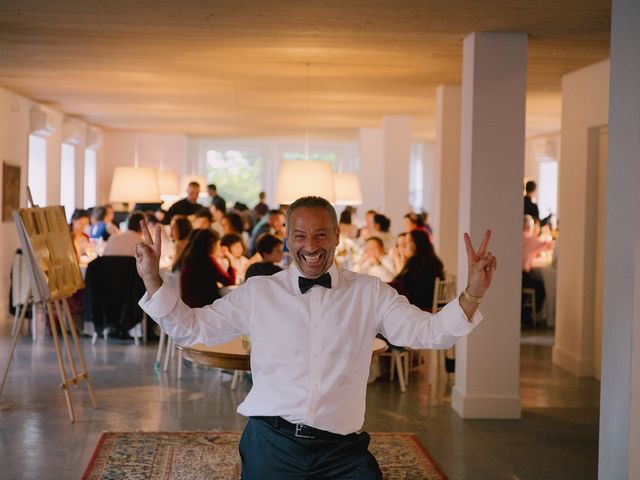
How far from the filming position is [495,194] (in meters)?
6.68

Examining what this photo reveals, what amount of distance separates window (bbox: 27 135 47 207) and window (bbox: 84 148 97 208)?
4422mm

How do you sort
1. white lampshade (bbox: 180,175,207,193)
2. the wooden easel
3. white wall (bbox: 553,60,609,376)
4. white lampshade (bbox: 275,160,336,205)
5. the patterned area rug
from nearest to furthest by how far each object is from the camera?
the patterned area rug, the wooden easel, white lampshade (bbox: 275,160,336,205), white wall (bbox: 553,60,609,376), white lampshade (bbox: 180,175,207,193)

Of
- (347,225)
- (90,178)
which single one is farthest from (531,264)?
(90,178)

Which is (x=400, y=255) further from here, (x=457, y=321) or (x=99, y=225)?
(x=457, y=321)

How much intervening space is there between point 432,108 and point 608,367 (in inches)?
353

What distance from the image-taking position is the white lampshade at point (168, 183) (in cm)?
1235

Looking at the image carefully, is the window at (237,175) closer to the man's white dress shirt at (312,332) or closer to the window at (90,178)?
the window at (90,178)

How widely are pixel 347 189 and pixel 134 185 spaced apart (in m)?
2.37

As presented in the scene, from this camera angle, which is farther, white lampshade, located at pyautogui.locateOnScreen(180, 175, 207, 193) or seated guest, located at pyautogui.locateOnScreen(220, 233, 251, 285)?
white lampshade, located at pyautogui.locateOnScreen(180, 175, 207, 193)

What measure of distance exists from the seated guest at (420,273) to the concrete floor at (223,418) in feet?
2.36

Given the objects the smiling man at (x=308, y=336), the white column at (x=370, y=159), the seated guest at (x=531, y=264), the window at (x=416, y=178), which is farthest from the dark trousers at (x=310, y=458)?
the window at (x=416, y=178)

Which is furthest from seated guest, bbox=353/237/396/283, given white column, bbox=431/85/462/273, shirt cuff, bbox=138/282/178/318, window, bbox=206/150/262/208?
window, bbox=206/150/262/208

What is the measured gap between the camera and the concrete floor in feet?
18.2

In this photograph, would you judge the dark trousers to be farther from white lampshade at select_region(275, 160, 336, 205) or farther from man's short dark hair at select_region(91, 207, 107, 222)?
man's short dark hair at select_region(91, 207, 107, 222)
